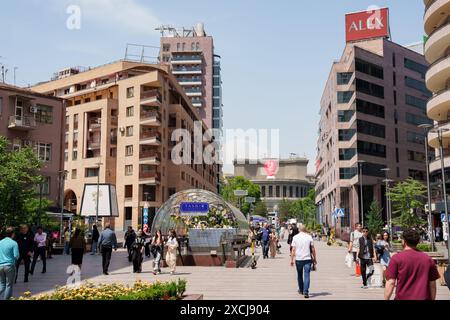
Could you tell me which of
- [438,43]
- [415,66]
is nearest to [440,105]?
[438,43]

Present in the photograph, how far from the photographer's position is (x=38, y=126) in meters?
46.6

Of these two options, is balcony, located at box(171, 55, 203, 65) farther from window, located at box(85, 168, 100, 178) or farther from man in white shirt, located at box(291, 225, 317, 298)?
man in white shirt, located at box(291, 225, 317, 298)

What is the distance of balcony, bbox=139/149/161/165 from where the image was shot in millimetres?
62109

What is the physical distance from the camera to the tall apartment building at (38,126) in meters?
44.2

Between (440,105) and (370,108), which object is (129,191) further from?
(440,105)

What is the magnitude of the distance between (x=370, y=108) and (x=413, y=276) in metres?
64.7

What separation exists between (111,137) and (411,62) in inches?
1772

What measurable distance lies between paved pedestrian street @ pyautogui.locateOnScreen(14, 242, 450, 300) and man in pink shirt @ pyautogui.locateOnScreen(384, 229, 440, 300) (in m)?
6.66

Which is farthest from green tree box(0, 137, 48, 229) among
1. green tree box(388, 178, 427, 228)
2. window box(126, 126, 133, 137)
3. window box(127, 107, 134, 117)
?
green tree box(388, 178, 427, 228)

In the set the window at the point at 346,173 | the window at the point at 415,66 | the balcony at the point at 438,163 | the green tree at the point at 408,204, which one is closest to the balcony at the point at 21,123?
the green tree at the point at 408,204
